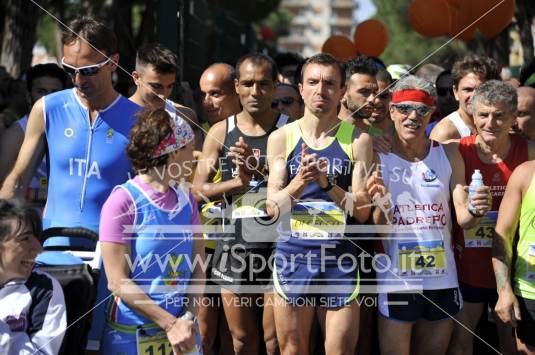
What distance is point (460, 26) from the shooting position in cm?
927

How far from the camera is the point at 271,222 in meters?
5.32

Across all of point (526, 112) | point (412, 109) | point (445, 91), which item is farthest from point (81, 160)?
point (445, 91)

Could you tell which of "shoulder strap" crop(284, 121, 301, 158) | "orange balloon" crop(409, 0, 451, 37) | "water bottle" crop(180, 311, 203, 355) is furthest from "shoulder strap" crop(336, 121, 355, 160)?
"orange balloon" crop(409, 0, 451, 37)

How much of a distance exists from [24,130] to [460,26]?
5146 mm

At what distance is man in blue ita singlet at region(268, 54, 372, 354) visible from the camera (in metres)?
4.97

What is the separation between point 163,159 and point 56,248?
1032 millimetres

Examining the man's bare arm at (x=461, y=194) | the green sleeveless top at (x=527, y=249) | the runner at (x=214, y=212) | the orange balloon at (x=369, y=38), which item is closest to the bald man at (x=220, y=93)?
the runner at (x=214, y=212)

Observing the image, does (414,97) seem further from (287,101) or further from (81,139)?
(81,139)

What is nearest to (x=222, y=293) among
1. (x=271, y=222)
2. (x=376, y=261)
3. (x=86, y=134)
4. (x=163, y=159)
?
(x=271, y=222)

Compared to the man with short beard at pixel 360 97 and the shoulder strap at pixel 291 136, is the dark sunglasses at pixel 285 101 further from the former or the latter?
the shoulder strap at pixel 291 136

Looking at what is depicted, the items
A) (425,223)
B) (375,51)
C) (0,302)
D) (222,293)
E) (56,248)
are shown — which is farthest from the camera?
(375,51)

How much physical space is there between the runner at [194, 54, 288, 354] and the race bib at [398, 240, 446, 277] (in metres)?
0.85

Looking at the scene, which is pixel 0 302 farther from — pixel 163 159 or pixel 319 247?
pixel 319 247

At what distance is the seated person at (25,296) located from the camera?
382 cm
